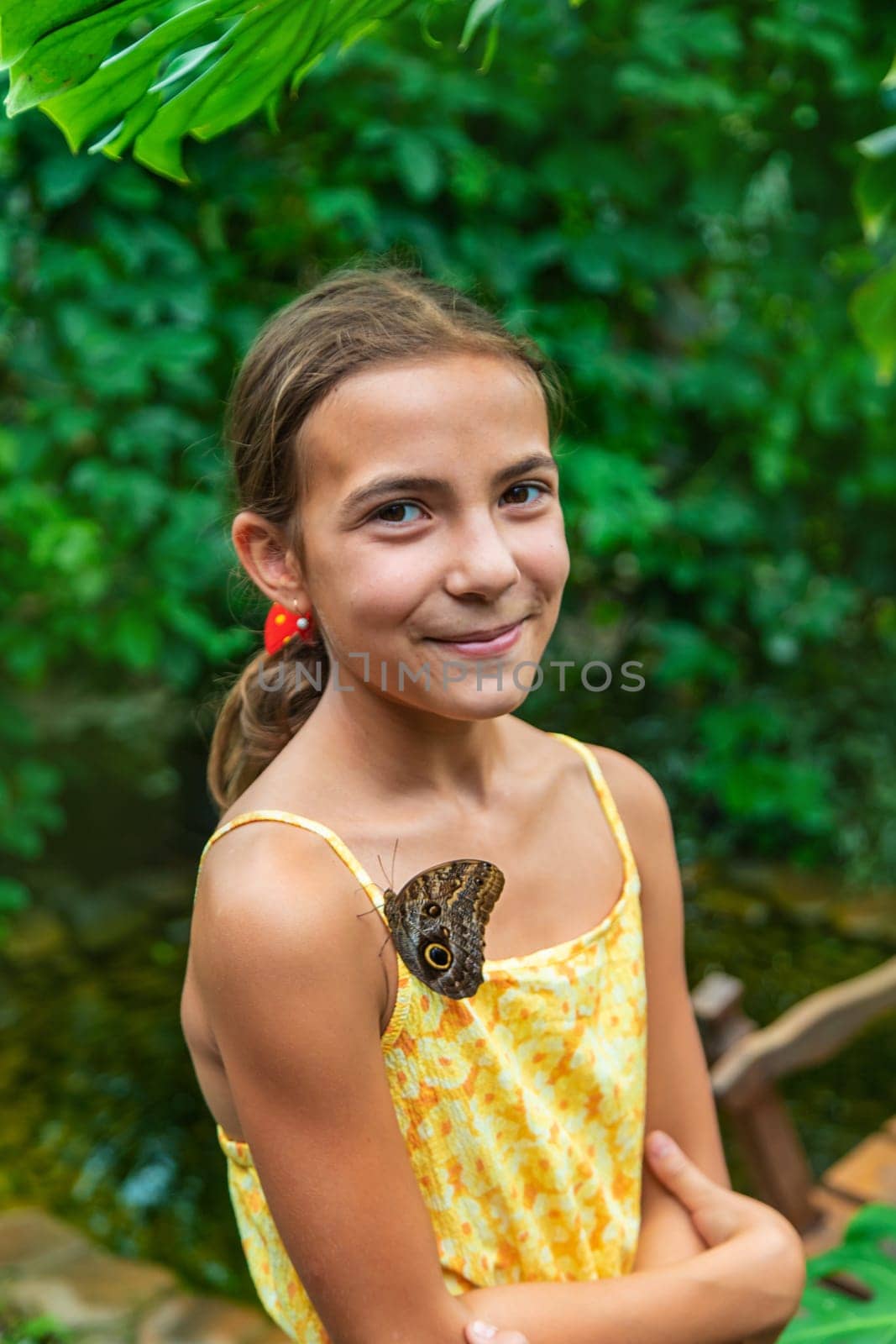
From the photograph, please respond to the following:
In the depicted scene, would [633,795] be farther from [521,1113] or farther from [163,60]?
[163,60]

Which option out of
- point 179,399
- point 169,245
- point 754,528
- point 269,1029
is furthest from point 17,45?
point 754,528

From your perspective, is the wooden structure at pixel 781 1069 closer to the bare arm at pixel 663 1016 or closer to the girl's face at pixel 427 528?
the bare arm at pixel 663 1016

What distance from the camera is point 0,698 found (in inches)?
106

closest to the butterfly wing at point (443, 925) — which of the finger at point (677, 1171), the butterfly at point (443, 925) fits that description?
the butterfly at point (443, 925)

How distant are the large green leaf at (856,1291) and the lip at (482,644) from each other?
3.11 ft

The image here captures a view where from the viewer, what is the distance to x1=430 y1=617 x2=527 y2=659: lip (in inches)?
34.0

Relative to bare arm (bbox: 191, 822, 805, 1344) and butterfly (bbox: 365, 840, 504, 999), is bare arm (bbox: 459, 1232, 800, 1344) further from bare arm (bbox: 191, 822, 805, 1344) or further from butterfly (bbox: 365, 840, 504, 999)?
butterfly (bbox: 365, 840, 504, 999)

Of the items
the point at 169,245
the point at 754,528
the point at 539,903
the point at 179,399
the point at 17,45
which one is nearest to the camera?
the point at 17,45

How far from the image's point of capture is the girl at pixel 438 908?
0.84 m

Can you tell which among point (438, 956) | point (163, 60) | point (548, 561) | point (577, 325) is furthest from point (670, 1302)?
point (577, 325)

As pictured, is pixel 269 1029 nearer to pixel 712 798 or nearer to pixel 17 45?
pixel 17 45

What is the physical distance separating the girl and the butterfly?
0.6 inches

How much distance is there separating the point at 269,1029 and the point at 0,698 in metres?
2.07

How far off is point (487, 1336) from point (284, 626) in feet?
1.81
